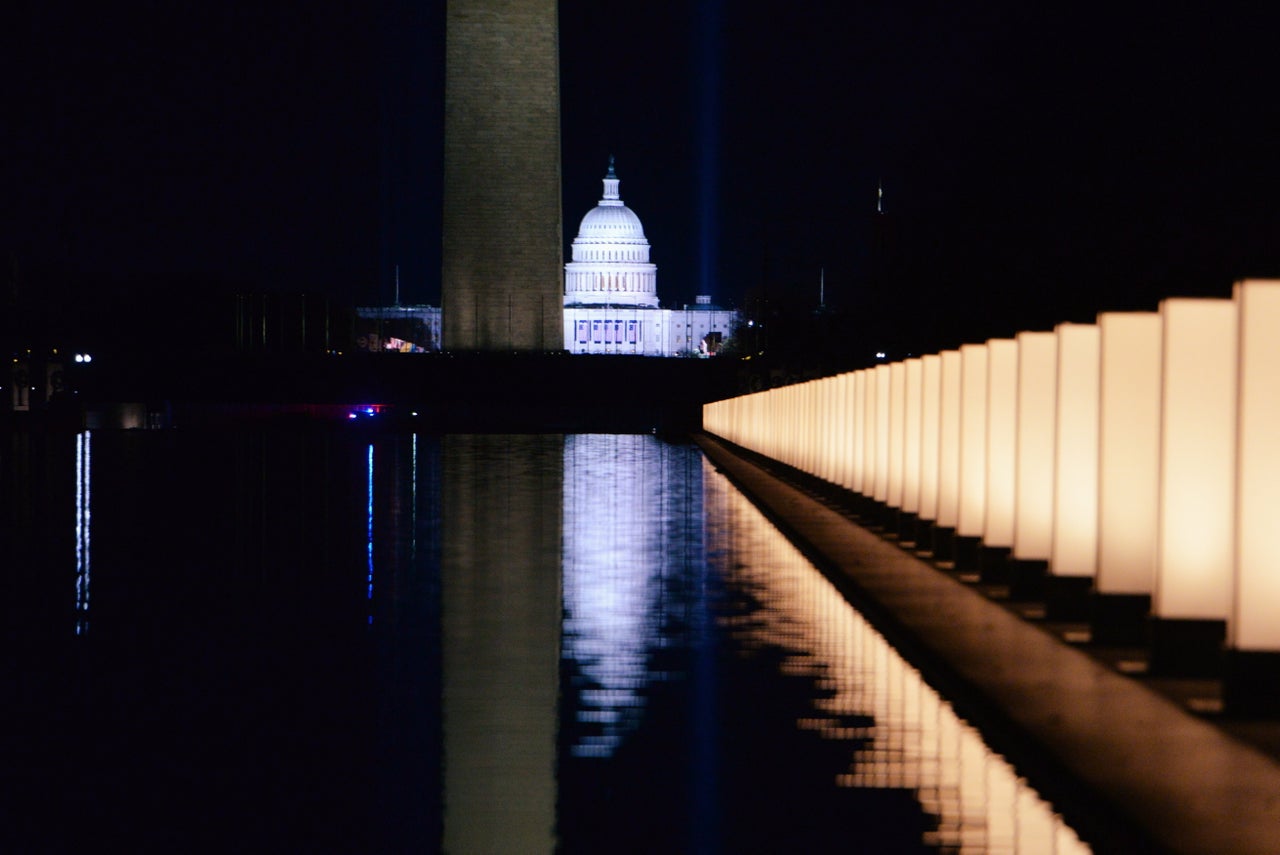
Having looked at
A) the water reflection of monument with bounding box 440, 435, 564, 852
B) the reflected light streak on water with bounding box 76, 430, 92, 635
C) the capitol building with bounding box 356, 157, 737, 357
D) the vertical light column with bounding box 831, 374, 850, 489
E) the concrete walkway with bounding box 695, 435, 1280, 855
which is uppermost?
the capitol building with bounding box 356, 157, 737, 357

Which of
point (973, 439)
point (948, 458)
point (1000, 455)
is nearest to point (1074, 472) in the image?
point (1000, 455)

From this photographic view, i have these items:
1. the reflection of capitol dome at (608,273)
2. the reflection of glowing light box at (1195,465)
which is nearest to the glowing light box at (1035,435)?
the reflection of glowing light box at (1195,465)

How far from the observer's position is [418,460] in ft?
132

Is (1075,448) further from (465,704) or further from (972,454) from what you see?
(465,704)

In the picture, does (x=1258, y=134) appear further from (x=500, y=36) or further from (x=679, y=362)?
(x=679, y=362)

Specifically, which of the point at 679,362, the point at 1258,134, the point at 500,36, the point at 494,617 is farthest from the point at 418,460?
the point at 679,362

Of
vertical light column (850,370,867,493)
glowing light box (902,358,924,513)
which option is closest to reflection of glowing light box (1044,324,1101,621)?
glowing light box (902,358,924,513)

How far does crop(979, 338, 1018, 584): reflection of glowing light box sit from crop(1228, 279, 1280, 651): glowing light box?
5.45 metres

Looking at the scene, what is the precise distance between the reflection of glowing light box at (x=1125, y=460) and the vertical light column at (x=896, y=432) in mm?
9206

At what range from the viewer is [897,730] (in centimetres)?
860

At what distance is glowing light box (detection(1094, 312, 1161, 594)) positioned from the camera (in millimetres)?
10977

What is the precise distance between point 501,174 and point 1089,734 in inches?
3087

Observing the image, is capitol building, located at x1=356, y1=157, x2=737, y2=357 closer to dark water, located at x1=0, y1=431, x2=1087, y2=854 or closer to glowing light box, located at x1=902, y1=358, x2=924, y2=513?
glowing light box, located at x1=902, y1=358, x2=924, y2=513

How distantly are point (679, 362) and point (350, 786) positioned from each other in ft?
322
